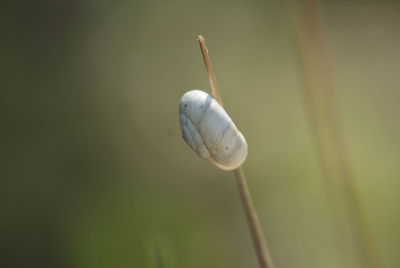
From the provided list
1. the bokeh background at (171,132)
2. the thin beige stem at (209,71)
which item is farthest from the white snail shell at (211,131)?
the bokeh background at (171,132)

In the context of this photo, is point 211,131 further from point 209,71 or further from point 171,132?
point 171,132

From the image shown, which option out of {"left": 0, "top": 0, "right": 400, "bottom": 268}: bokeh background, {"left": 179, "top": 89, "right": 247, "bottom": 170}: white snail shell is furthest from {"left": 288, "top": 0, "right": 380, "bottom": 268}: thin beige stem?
{"left": 179, "top": 89, "right": 247, "bottom": 170}: white snail shell

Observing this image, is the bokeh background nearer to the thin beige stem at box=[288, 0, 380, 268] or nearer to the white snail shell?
the thin beige stem at box=[288, 0, 380, 268]

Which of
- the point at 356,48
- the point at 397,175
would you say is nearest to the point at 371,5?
the point at 356,48

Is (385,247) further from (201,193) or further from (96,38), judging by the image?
(96,38)

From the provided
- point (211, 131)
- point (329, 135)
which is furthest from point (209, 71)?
point (329, 135)

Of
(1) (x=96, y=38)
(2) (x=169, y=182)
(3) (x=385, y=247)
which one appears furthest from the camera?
(1) (x=96, y=38)
